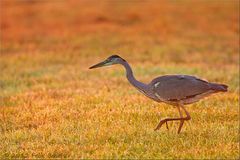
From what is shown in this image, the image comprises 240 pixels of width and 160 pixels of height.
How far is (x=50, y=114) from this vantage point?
12.5 metres

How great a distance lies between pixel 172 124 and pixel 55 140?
Answer: 2451 millimetres

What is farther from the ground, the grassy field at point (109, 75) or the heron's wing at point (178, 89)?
the heron's wing at point (178, 89)

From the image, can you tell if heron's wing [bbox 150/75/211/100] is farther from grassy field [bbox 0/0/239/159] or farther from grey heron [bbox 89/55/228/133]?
grassy field [bbox 0/0/239/159]

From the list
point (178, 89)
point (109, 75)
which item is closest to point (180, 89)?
point (178, 89)

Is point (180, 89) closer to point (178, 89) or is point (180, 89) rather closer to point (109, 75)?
point (178, 89)

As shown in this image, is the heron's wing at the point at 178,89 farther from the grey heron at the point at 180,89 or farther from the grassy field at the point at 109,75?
the grassy field at the point at 109,75

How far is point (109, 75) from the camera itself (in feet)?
63.2

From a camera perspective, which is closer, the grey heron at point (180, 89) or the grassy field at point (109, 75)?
the grassy field at point (109, 75)

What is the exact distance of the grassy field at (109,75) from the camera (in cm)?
1016

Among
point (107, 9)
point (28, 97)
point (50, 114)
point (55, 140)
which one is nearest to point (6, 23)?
point (107, 9)

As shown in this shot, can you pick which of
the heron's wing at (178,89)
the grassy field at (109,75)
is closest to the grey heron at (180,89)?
the heron's wing at (178,89)

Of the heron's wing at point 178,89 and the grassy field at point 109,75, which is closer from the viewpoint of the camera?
the grassy field at point 109,75

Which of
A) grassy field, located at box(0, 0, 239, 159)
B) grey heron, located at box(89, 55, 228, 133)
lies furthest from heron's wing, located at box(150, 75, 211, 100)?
grassy field, located at box(0, 0, 239, 159)

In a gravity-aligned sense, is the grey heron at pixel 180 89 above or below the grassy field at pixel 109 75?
above
